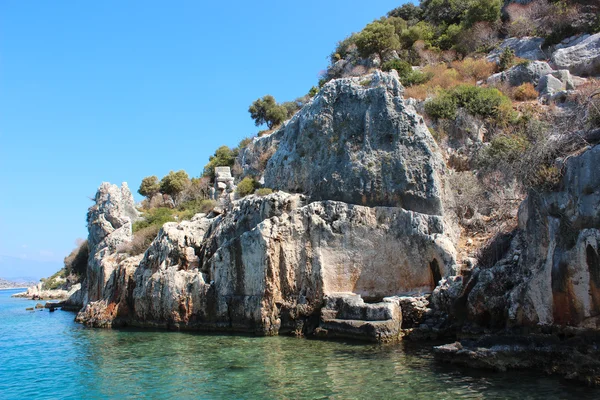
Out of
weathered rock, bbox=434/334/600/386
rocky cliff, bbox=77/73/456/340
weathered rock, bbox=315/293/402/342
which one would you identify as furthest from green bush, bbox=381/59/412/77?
weathered rock, bbox=434/334/600/386

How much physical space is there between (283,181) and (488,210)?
8.07 meters

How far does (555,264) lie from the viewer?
30.5ft

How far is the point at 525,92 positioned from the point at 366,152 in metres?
13.3

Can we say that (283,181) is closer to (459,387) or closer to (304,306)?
(304,306)

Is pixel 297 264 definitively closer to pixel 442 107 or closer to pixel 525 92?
pixel 442 107

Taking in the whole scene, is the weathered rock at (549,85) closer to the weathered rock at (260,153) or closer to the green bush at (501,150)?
the green bush at (501,150)

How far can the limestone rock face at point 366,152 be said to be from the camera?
15414 millimetres

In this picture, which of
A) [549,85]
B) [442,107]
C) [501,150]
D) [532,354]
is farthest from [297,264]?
[549,85]

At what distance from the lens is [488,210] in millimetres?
17641

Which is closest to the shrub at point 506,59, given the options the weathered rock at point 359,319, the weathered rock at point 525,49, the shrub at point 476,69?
the shrub at point 476,69

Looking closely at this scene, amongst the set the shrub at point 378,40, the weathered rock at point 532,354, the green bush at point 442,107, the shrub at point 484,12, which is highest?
the shrub at point 484,12

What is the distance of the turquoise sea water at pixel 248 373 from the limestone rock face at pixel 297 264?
1.18m

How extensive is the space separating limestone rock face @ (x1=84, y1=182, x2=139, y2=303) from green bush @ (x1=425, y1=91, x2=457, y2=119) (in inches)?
709

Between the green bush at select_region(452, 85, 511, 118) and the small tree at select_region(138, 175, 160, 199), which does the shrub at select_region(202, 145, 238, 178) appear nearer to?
the small tree at select_region(138, 175, 160, 199)
